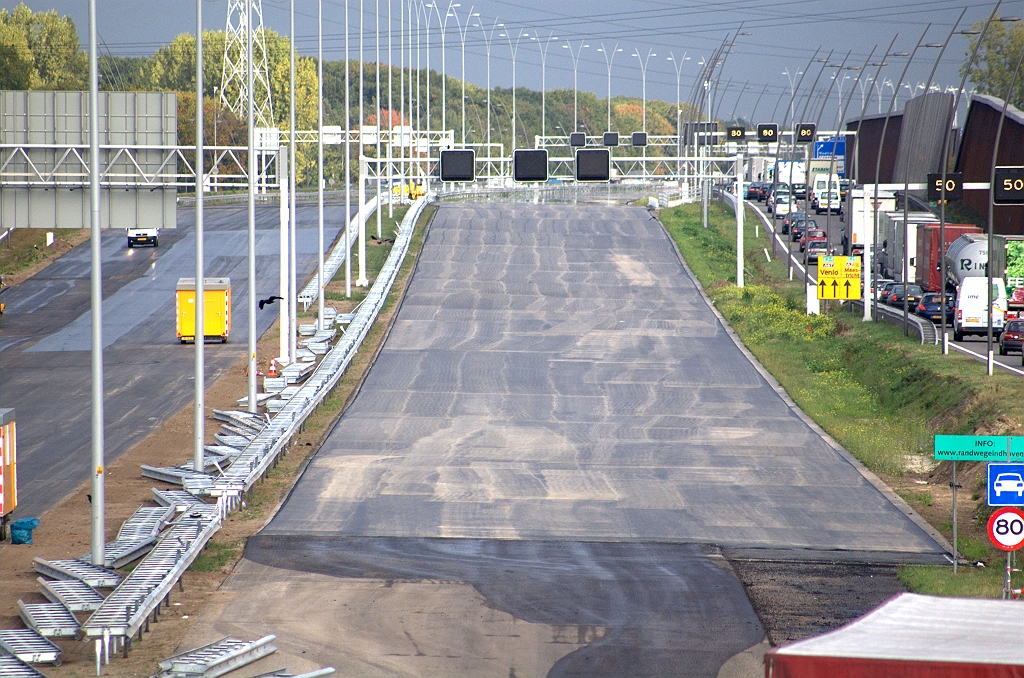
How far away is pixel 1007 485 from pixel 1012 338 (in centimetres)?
2645

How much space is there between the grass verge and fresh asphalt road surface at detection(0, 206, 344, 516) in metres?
15.6

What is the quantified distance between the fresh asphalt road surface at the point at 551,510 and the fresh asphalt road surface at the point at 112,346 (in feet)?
17.2

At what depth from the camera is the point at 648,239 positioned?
241 feet

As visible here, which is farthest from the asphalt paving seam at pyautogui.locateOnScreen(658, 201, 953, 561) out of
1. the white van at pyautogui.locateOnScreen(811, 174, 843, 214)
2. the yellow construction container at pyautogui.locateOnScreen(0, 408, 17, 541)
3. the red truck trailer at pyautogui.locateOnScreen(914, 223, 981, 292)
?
the white van at pyautogui.locateOnScreen(811, 174, 843, 214)

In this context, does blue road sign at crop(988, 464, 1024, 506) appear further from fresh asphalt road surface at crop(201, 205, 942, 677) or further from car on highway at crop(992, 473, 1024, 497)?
fresh asphalt road surface at crop(201, 205, 942, 677)

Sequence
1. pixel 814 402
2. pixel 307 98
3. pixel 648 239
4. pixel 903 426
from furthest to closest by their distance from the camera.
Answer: pixel 307 98 → pixel 648 239 → pixel 814 402 → pixel 903 426

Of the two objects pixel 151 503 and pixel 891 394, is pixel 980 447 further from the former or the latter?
pixel 891 394

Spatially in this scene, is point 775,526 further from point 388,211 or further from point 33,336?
point 388,211

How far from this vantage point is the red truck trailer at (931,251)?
55147 millimetres

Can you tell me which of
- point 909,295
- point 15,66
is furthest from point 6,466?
point 15,66

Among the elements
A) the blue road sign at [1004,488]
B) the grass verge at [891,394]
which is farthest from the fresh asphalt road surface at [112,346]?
the blue road sign at [1004,488]

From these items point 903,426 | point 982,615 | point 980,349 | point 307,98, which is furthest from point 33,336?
point 307,98

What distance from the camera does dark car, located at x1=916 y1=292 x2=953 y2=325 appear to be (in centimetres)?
5119

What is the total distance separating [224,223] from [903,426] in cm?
5888
